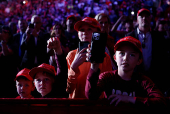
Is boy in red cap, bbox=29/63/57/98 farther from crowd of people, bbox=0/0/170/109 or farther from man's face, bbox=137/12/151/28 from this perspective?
man's face, bbox=137/12/151/28

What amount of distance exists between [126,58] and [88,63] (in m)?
0.48

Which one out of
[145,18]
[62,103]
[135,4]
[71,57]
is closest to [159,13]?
[135,4]

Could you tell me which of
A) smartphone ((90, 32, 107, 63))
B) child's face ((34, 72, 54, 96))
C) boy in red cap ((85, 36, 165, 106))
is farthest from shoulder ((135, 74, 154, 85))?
child's face ((34, 72, 54, 96))

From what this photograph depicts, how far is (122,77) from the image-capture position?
1.77 m

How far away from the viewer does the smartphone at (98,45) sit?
52.8 inches

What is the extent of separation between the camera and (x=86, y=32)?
2.06 meters

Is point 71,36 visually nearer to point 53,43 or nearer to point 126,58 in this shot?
point 53,43

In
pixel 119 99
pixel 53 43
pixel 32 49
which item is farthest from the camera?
pixel 32 49

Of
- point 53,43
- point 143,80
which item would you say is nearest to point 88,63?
point 53,43

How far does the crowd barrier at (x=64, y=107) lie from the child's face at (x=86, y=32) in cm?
75

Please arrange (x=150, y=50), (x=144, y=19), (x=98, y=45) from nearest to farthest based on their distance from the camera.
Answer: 1. (x=98, y=45)
2. (x=150, y=50)
3. (x=144, y=19)

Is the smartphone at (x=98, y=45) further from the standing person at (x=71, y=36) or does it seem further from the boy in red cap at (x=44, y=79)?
the standing person at (x=71, y=36)

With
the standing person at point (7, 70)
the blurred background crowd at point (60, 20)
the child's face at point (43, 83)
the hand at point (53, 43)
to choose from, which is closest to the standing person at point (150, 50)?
the blurred background crowd at point (60, 20)

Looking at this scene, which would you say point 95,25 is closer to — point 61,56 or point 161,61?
point 61,56
